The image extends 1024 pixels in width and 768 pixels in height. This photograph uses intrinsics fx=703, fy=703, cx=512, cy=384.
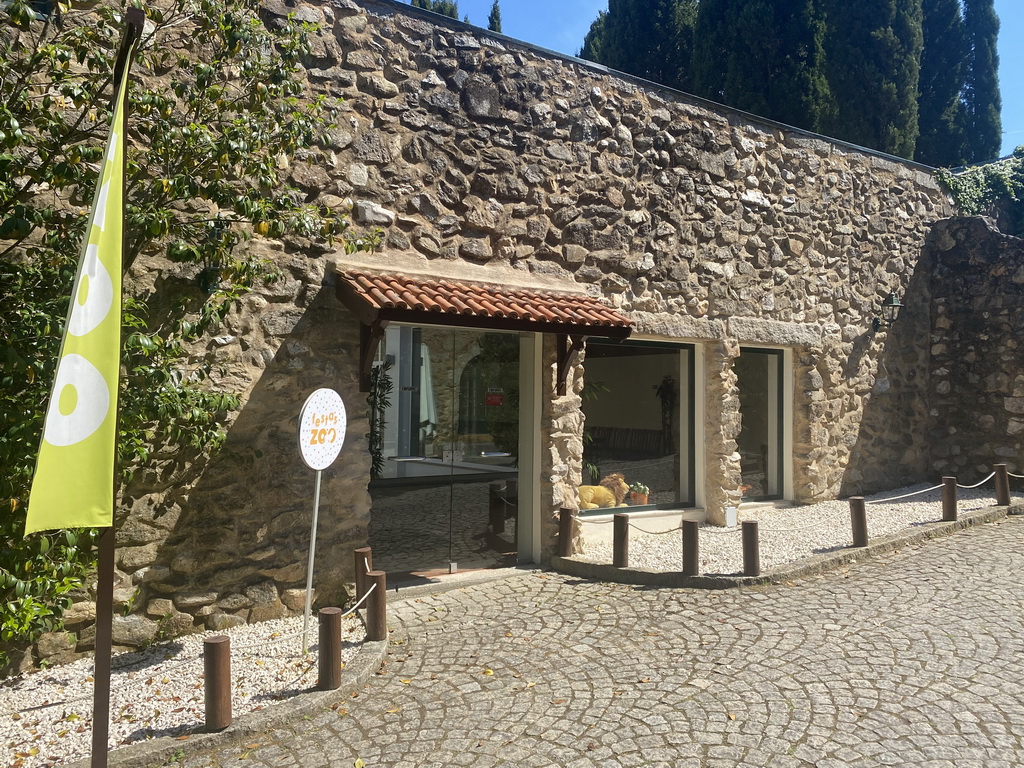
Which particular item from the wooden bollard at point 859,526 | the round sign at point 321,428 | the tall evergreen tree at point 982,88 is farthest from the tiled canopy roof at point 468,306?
the tall evergreen tree at point 982,88

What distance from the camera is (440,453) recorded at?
609 cm

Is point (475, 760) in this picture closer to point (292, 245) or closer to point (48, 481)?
point (48, 481)

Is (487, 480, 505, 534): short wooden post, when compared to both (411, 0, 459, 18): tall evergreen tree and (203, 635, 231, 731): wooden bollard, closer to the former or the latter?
(203, 635, 231, 731): wooden bollard

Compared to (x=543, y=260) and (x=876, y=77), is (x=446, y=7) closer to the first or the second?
(x=876, y=77)

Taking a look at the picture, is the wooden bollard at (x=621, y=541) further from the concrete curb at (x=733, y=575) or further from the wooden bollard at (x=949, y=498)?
the wooden bollard at (x=949, y=498)

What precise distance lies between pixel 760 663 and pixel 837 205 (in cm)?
696

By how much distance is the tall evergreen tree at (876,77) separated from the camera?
1489 cm

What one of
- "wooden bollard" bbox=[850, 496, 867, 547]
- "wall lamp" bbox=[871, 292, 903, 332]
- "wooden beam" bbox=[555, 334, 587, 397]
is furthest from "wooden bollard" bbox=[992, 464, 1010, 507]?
"wooden beam" bbox=[555, 334, 587, 397]

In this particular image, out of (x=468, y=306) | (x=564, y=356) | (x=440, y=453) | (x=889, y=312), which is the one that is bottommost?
(x=440, y=453)

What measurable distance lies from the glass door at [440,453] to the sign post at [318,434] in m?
1.44

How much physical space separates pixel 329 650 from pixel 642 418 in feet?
15.1

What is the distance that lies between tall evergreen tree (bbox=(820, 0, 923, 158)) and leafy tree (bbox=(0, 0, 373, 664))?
13.6m

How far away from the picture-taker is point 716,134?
783 cm

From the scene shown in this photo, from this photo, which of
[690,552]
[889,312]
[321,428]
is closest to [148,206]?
[321,428]
